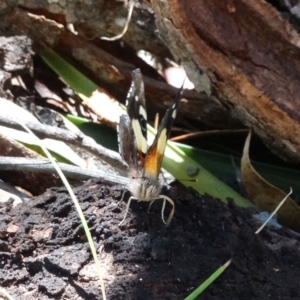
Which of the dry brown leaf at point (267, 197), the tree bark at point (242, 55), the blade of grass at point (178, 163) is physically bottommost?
the blade of grass at point (178, 163)

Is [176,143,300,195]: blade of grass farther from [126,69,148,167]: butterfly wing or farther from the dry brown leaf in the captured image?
[126,69,148,167]: butterfly wing

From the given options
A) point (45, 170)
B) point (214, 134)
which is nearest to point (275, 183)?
point (214, 134)

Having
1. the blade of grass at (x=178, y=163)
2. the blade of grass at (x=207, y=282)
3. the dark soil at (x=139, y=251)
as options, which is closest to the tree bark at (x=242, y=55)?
the blade of grass at (x=178, y=163)

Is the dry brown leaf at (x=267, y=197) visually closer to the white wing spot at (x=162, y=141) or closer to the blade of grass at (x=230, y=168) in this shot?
the blade of grass at (x=230, y=168)

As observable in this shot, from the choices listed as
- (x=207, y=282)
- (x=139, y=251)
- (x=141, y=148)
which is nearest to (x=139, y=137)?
(x=141, y=148)

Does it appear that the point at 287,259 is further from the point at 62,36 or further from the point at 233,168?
the point at 62,36

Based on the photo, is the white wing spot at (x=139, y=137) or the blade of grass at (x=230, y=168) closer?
the white wing spot at (x=139, y=137)

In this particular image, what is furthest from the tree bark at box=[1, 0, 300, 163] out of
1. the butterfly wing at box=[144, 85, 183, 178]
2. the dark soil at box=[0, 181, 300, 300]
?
the dark soil at box=[0, 181, 300, 300]
